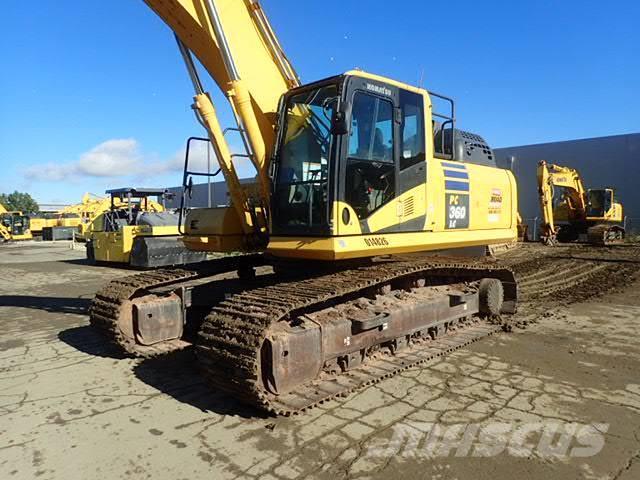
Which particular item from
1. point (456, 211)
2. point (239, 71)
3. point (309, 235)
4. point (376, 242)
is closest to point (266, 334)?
point (309, 235)

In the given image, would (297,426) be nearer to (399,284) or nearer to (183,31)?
(399,284)

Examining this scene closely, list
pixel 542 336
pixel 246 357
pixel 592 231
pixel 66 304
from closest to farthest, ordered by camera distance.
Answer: pixel 246 357 → pixel 542 336 → pixel 66 304 → pixel 592 231

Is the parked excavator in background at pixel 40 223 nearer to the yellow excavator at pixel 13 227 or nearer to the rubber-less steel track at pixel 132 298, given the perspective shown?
the yellow excavator at pixel 13 227

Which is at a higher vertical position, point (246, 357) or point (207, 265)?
point (207, 265)

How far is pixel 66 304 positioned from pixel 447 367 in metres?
7.29

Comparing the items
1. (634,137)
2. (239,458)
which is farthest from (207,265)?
(634,137)

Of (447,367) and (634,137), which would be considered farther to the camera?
(634,137)

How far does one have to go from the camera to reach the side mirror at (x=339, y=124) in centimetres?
471

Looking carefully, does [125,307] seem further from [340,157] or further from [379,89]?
[379,89]

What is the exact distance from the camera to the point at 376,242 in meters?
5.22

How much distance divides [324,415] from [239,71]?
3.70m

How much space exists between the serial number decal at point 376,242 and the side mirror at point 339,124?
1.08 m

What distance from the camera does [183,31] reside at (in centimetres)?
581

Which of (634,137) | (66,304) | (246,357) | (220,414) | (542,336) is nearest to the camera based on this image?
(246,357)
